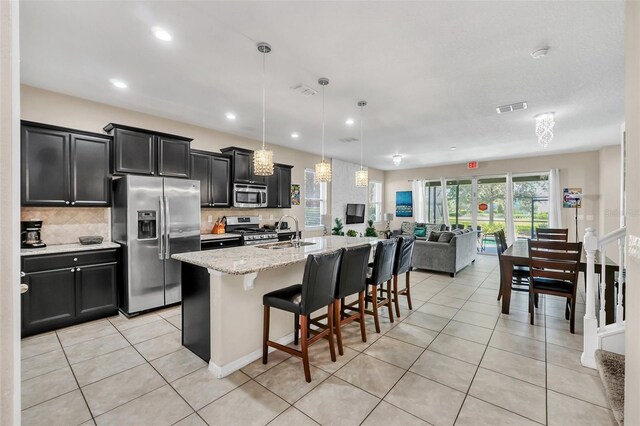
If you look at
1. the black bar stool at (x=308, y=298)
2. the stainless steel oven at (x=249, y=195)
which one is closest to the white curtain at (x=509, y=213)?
the stainless steel oven at (x=249, y=195)

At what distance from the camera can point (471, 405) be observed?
6.56 feet

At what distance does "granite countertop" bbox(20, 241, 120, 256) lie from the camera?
119 inches

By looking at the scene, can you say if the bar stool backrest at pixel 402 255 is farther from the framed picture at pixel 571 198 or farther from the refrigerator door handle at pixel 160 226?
→ the framed picture at pixel 571 198

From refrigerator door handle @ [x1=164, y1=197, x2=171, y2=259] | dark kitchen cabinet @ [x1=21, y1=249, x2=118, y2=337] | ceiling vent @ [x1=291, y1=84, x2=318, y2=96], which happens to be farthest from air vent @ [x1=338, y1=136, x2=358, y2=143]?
dark kitchen cabinet @ [x1=21, y1=249, x2=118, y2=337]

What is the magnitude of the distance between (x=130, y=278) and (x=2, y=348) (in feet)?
10.9

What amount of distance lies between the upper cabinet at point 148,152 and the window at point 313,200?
3406 millimetres

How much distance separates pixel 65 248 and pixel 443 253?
597cm

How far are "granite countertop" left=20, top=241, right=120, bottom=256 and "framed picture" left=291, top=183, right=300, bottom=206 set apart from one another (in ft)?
12.4

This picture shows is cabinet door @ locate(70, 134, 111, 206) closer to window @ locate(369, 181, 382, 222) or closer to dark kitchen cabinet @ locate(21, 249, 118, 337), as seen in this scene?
dark kitchen cabinet @ locate(21, 249, 118, 337)

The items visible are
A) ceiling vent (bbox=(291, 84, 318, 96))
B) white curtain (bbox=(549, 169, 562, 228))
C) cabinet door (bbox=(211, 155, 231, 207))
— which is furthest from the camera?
white curtain (bbox=(549, 169, 562, 228))

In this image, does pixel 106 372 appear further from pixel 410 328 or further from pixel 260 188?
pixel 260 188

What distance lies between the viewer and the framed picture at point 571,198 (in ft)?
23.4

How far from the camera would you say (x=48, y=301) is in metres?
3.12

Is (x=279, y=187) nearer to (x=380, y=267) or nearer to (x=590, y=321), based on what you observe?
(x=380, y=267)
